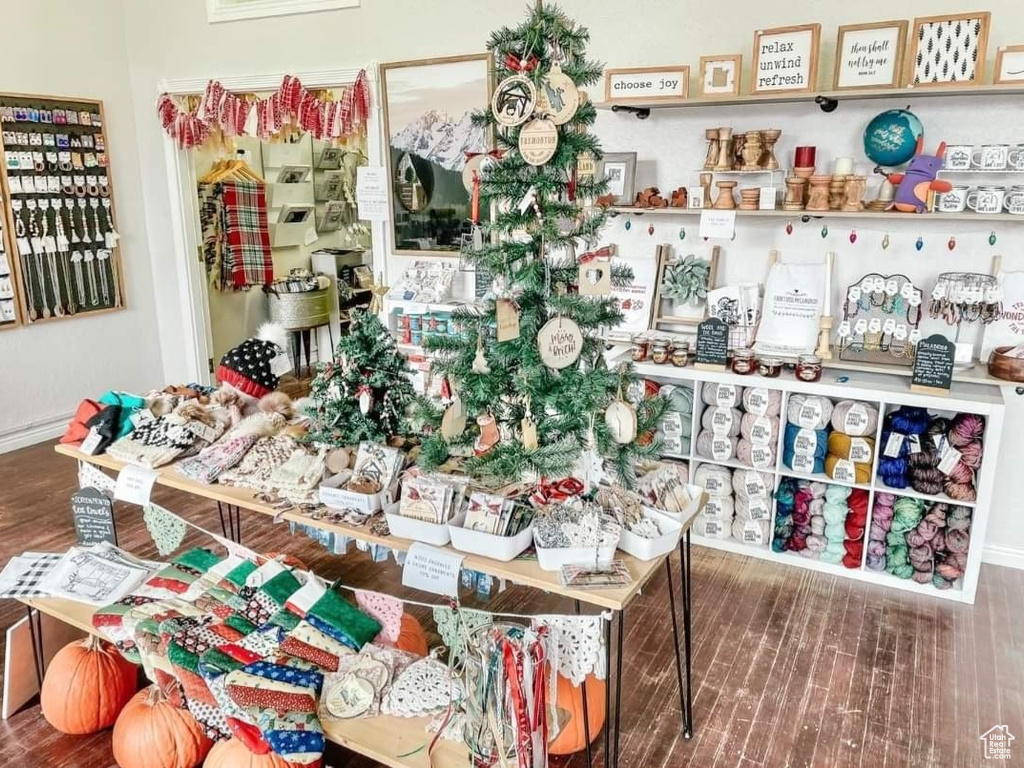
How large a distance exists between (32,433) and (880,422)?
4.74m

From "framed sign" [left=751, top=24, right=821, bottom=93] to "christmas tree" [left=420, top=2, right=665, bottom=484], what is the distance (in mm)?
1536

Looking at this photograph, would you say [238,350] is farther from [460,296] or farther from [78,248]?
[78,248]

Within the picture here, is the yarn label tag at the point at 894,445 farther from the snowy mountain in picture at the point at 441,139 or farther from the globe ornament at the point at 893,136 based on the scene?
the snowy mountain in picture at the point at 441,139

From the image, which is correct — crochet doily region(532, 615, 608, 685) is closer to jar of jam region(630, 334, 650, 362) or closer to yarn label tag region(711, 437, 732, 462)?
yarn label tag region(711, 437, 732, 462)

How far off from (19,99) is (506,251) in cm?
A: 408

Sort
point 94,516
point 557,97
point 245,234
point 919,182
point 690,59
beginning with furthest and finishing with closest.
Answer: point 245,234 < point 690,59 < point 919,182 < point 94,516 < point 557,97

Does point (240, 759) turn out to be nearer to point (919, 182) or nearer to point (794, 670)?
point (794, 670)

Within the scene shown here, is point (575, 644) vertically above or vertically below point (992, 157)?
below

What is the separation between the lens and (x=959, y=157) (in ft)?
9.89

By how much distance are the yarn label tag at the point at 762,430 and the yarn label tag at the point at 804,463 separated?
0.13 meters

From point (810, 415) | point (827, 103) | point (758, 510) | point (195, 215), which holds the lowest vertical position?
point (758, 510)

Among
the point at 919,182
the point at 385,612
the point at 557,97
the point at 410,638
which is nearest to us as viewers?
the point at 557,97

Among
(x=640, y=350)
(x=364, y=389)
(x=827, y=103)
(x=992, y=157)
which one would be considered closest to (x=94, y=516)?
(x=364, y=389)

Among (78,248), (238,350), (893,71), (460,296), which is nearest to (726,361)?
(893,71)
